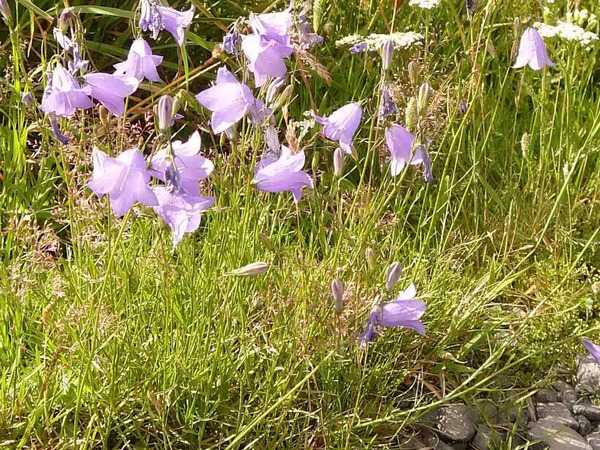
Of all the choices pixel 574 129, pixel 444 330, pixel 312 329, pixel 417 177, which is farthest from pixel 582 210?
pixel 312 329

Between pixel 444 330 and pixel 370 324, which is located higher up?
pixel 370 324

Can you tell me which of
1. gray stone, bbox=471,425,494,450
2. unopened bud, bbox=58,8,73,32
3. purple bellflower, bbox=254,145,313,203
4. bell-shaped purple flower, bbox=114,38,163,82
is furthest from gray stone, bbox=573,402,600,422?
unopened bud, bbox=58,8,73,32

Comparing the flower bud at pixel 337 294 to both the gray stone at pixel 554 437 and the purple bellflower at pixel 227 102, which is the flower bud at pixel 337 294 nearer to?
the purple bellflower at pixel 227 102

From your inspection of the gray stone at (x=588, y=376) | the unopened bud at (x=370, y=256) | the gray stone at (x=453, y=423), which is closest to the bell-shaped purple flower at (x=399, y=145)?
the unopened bud at (x=370, y=256)

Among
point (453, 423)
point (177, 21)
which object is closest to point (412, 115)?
point (177, 21)

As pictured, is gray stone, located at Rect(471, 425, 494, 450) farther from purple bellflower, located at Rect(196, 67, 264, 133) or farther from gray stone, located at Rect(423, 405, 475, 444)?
purple bellflower, located at Rect(196, 67, 264, 133)

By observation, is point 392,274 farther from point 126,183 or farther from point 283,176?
point 126,183

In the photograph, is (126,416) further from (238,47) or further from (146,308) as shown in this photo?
(238,47)
